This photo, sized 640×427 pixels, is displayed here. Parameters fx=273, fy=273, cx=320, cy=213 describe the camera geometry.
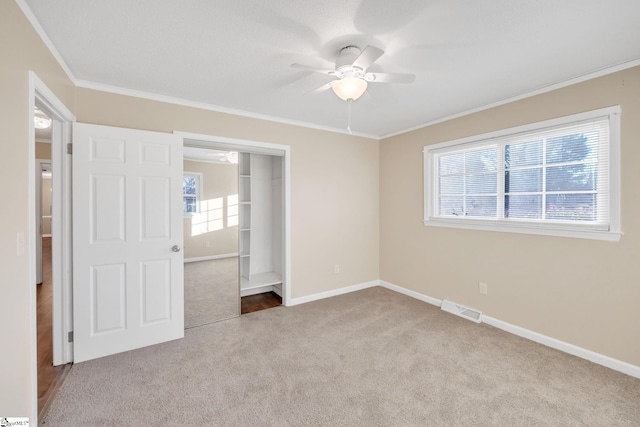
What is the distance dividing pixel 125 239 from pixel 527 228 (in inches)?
156

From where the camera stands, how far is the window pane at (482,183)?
3141mm

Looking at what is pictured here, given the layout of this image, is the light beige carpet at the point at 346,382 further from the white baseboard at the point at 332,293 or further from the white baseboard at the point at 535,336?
the white baseboard at the point at 332,293

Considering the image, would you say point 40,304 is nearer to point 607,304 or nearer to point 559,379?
point 559,379

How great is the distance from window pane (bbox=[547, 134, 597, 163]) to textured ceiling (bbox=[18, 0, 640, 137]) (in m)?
0.54

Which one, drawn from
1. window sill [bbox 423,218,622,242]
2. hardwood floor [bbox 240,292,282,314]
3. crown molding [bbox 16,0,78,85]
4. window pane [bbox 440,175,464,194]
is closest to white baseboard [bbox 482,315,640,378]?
window sill [bbox 423,218,622,242]

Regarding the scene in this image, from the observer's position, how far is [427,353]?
2543mm

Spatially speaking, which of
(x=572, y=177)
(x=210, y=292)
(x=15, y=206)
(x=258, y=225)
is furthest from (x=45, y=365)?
(x=572, y=177)

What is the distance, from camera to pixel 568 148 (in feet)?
8.39

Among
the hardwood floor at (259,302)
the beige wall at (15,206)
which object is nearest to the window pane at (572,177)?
the hardwood floor at (259,302)

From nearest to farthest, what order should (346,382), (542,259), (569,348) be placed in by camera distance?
(346,382) → (569,348) → (542,259)

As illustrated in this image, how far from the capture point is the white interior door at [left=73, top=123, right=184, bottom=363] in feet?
7.89

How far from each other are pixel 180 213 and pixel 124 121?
1.03m

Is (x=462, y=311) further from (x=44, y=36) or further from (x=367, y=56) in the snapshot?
(x=44, y=36)

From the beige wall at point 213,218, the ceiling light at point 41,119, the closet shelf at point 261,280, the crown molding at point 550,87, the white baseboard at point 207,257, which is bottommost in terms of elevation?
the white baseboard at point 207,257
